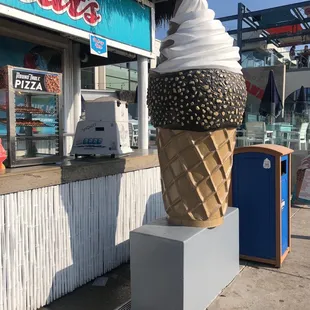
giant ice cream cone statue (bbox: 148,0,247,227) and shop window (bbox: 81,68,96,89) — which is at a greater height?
shop window (bbox: 81,68,96,89)

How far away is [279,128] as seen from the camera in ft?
42.4

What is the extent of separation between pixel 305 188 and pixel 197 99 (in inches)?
188

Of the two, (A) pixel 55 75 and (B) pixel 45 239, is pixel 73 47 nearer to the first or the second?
(A) pixel 55 75

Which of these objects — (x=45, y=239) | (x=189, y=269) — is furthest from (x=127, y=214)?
(x=189, y=269)

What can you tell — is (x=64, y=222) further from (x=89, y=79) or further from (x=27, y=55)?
(x=89, y=79)

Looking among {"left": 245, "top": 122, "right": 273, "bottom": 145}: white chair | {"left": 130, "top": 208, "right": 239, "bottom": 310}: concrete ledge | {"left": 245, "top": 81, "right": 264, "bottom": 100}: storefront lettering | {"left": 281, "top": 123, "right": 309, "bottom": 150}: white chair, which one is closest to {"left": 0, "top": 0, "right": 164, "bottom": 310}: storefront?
{"left": 130, "top": 208, "right": 239, "bottom": 310}: concrete ledge

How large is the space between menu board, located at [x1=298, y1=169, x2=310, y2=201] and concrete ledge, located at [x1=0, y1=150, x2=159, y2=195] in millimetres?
3673

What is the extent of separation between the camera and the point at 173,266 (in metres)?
2.77

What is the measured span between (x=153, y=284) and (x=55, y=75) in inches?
89.4

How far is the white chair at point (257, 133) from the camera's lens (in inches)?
463

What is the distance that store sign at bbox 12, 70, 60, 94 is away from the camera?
3.24 m

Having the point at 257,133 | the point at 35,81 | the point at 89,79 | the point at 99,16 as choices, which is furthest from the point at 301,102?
the point at 35,81

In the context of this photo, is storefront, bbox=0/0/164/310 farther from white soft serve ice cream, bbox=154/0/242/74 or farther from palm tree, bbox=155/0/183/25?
white soft serve ice cream, bbox=154/0/242/74

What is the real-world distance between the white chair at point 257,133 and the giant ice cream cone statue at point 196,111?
9.11 meters
